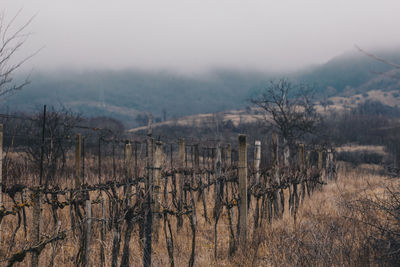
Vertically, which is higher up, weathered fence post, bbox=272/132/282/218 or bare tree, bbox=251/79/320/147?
bare tree, bbox=251/79/320/147

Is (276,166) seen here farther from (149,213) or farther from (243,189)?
(149,213)

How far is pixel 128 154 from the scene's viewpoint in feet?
32.9

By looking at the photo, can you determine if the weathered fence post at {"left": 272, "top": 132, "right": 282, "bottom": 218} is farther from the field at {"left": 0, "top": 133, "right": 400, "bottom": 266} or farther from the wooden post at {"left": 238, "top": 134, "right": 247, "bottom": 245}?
the wooden post at {"left": 238, "top": 134, "right": 247, "bottom": 245}

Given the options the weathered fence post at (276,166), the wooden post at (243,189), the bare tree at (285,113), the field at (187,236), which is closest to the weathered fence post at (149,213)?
the field at (187,236)

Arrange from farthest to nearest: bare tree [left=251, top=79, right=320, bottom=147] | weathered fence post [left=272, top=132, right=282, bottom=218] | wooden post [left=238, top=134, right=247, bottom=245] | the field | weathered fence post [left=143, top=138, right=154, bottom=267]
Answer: bare tree [left=251, top=79, right=320, bottom=147], weathered fence post [left=272, top=132, right=282, bottom=218], wooden post [left=238, top=134, right=247, bottom=245], weathered fence post [left=143, top=138, right=154, bottom=267], the field

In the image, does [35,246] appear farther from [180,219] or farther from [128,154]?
[128,154]

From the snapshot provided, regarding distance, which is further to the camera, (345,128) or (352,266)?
(345,128)

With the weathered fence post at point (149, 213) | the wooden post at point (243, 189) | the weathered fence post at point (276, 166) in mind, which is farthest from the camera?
the weathered fence post at point (276, 166)

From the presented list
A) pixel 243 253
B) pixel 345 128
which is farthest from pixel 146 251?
pixel 345 128

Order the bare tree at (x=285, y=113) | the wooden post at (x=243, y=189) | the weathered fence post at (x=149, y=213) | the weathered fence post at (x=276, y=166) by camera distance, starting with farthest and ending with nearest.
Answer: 1. the bare tree at (x=285, y=113)
2. the weathered fence post at (x=276, y=166)
3. the wooden post at (x=243, y=189)
4. the weathered fence post at (x=149, y=213)

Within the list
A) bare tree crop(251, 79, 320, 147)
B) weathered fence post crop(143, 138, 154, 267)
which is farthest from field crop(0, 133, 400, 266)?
bare tree crop(251, 79, 320, 147)

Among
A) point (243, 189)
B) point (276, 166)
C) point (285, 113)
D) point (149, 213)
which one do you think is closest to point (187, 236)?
point (149, 213)

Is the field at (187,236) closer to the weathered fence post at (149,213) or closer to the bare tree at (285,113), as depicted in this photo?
the weathered fence post at (149,213)

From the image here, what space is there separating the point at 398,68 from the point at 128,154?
28.6 ft
